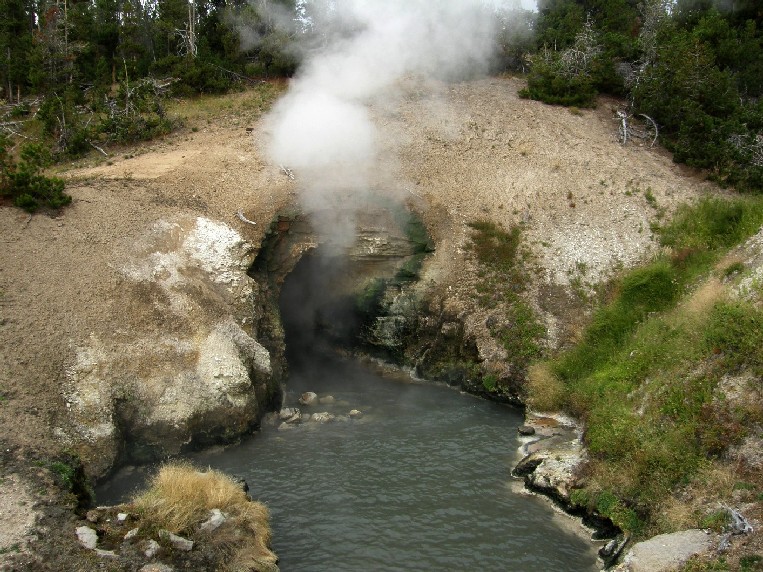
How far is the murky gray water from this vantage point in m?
11.9

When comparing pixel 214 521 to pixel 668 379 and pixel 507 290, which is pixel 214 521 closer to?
pixel 668 379

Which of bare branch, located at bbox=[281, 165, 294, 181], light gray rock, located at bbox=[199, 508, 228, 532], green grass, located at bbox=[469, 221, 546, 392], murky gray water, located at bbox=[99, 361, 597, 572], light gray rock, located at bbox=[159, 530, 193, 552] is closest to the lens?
light gray rock, located at bbox=[159, 530, 193, 552]

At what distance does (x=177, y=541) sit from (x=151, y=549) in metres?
0.43

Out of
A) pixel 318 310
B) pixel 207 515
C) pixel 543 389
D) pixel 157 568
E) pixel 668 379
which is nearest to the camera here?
pixel 157 568

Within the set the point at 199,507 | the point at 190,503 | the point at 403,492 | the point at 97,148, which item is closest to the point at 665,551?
the point at 403,492

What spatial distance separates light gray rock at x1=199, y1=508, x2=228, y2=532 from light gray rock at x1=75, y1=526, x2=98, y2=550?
167cm

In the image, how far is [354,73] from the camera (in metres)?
26.8

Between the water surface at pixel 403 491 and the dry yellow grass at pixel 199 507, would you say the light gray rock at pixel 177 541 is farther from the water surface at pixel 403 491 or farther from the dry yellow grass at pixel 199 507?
the water surface at pixel 403 491

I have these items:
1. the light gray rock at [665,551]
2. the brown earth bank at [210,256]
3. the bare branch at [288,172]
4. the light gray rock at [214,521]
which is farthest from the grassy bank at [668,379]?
the bare branch at [288,172]

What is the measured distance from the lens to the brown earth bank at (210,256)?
1363 centimetres

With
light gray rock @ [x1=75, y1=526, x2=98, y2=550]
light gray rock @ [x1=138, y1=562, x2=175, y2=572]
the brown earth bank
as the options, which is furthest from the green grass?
light gray rock @ [x1=75, y1=526, x2=98, y2=550]

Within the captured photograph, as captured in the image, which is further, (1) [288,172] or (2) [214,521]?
(1) [288,172]

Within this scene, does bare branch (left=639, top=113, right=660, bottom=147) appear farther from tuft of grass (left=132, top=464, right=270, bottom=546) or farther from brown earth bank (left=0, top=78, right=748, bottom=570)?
tuft of grass (left=132, top=464, right=270, bottom=546)

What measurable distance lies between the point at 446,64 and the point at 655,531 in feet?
75.2
